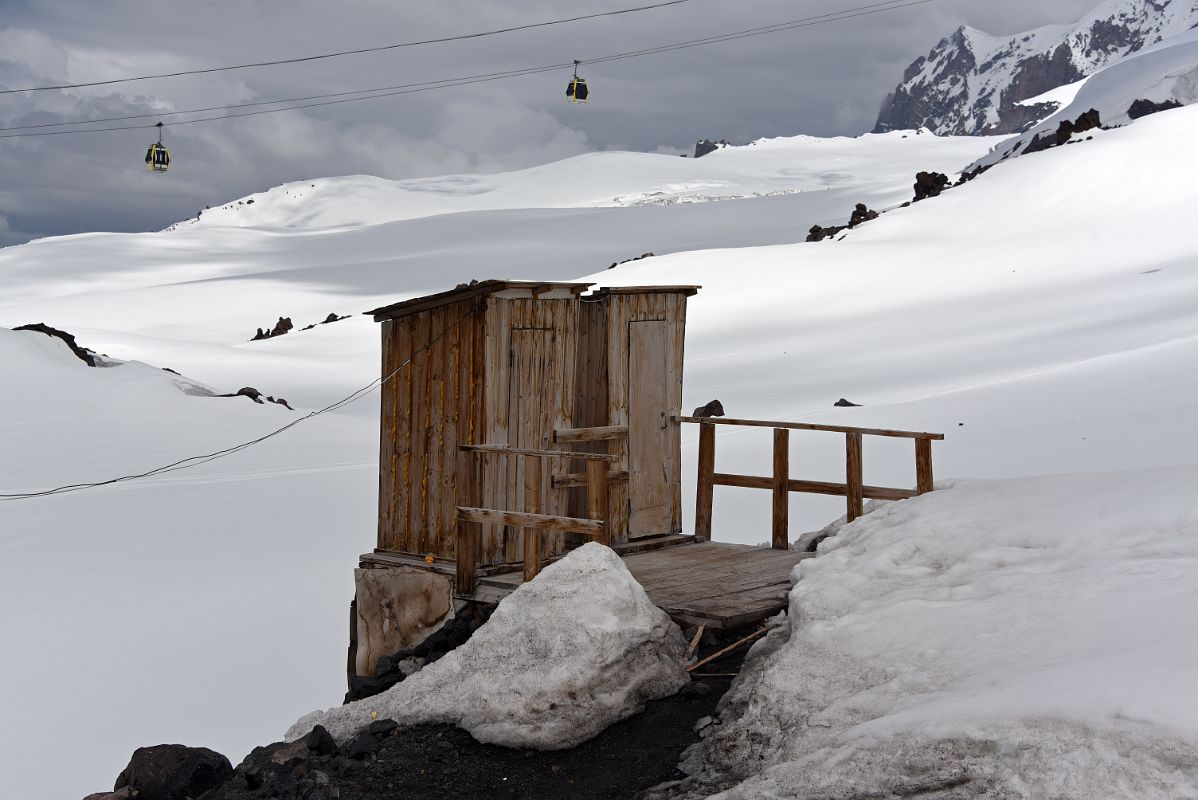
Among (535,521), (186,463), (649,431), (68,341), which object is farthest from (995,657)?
(68,341)

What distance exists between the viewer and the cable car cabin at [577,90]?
991 inches

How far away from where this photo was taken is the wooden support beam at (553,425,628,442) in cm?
1018

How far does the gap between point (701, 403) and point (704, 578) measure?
15.4 meters

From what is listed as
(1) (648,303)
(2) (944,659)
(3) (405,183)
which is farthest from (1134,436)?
(3) (405,183)

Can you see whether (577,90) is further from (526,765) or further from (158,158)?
(526,765)

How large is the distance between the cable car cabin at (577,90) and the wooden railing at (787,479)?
15572 mm

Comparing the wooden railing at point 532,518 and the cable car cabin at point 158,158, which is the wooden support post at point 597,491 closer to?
the wooden railing at point 532,518

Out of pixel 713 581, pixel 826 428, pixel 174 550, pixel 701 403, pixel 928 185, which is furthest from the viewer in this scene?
pixel 928 185

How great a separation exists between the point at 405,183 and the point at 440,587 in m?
144

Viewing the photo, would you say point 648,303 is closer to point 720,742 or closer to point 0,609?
point 720,742

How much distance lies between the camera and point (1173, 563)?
5590 mm

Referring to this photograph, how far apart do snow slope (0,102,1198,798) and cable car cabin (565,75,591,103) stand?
663 centimetres

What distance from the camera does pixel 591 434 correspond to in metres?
10.3

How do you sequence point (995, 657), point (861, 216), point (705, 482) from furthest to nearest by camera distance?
point (861, 216) → point (705, 482) → point (995, 657)
